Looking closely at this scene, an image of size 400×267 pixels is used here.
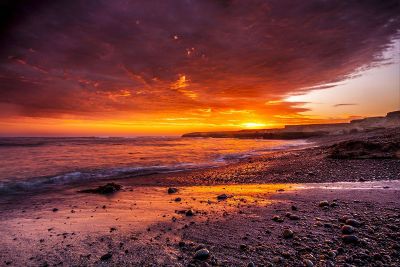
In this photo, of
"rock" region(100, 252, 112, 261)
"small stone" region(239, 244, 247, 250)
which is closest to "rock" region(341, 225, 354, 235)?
"small stone" region(239, 244, 247, 250)

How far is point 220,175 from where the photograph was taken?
14.7 meters

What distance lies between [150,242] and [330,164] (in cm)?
1415

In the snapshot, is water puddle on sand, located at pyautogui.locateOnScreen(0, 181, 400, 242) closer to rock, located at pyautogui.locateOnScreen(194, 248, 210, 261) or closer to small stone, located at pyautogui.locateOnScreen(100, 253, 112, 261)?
small stone, located at pyautogui.locateOnScreen(100, 253, 112, 261)

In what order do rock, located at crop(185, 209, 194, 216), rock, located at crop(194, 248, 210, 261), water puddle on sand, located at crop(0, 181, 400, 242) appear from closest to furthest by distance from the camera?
rock, located at crop(194, 248, 210, 261) < water puddle on sand, located at crop(0, 181, 400, 242) < rock, located at crop(185, 209, 194, 216)

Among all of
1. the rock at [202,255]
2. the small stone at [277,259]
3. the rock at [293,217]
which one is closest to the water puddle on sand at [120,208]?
the rock at [293,217]

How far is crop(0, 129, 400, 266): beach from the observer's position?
4.41m

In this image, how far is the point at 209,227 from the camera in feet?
19.2

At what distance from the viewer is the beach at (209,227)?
4410 mm

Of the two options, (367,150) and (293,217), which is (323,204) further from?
Result: (367,150)

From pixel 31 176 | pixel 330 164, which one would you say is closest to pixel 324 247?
pixel 330 164

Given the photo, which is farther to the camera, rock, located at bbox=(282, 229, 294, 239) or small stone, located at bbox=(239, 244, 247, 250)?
rock, located at bbox=(282, 229, 294, 239)

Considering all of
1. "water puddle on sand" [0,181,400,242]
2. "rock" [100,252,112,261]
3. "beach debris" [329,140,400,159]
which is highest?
"beach debris" [329,140,400,159]

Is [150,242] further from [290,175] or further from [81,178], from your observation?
[81,178]

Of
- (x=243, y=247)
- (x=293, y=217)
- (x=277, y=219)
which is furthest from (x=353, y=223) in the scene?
(x=243, y=247)
